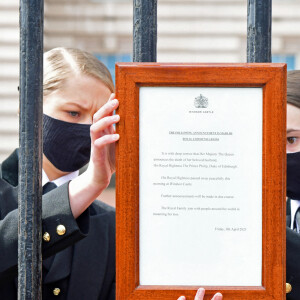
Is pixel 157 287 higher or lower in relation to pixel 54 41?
lower

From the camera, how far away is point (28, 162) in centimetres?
145

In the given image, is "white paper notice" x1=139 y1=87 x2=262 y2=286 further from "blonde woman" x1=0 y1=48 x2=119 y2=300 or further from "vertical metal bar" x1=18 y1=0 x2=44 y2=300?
"vertical metal bar" x1=18 y1=0 x2=44 y2=300

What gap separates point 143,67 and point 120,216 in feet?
1.02

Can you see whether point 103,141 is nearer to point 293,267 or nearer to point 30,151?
point 30,151

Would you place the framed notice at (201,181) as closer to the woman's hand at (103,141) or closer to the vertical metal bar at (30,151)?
the woman's hand at (103,141)

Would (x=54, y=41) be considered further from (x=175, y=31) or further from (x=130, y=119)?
(x=130, y=119)

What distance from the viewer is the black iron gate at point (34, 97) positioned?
4.75 feet

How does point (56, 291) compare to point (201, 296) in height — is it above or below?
below

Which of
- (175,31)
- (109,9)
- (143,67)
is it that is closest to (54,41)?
(109,9)

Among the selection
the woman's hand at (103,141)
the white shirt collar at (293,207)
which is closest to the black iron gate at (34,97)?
the woman's hand at (103,141)

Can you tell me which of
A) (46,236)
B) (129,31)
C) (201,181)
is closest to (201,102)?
(201,181)

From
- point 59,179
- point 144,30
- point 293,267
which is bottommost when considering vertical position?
point 293,267

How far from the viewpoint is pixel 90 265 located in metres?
1.97

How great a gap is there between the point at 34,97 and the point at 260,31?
0.55 metres
